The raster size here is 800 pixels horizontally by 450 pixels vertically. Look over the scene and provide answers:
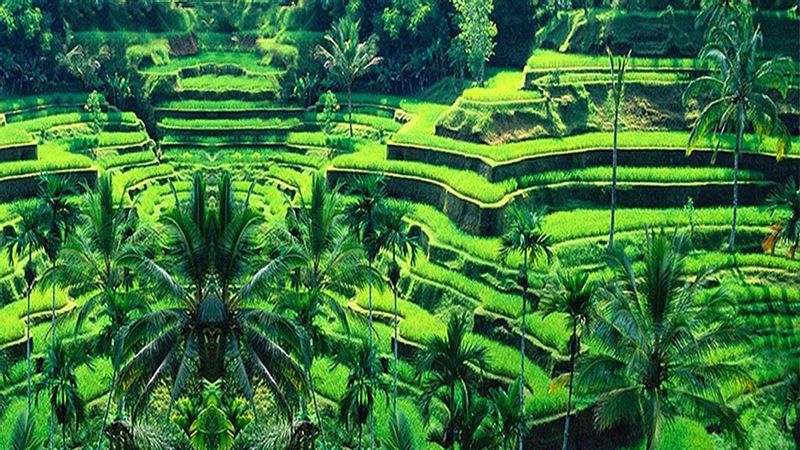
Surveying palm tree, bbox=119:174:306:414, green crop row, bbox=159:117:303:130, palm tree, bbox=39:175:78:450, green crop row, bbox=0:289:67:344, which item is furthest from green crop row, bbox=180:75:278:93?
palm tree, bbox=119:174:306:414

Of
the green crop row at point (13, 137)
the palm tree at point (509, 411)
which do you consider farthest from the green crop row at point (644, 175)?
the green crop row at point (13, 137)

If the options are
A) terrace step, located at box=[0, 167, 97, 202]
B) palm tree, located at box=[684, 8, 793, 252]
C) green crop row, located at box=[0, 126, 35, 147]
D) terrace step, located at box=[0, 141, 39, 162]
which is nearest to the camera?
palm tree, located at box=[684, 8, 793, 252]

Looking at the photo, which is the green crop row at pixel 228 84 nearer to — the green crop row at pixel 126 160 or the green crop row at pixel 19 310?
the green crop row at pixel 126 160

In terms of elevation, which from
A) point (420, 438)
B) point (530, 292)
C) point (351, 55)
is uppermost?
point (351, 55)

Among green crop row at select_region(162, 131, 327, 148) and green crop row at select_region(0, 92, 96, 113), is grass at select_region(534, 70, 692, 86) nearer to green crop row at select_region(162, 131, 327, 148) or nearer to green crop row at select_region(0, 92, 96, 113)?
green crop row at select_region(162, 131, 327, 148)

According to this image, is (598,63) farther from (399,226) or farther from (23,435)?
(23,435)

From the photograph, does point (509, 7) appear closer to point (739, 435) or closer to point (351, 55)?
point (351, 55)

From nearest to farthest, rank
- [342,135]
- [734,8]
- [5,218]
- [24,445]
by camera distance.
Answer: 1. [24,445]
2. [5,218]
3. [734,8]
4. [342,135]

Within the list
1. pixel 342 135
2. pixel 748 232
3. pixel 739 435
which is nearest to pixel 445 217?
pixel 748 232
